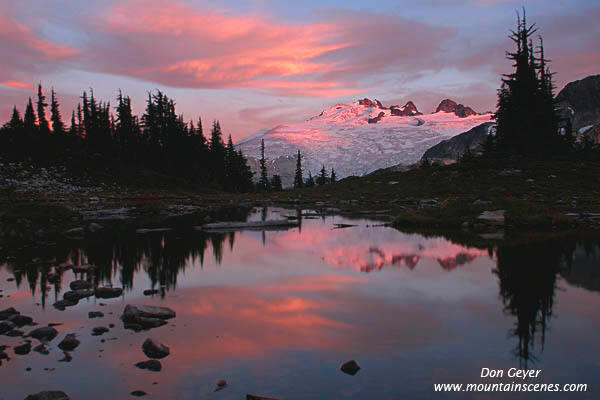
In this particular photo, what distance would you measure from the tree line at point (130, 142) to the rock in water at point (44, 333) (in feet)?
238

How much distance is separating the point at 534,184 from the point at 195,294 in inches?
1269

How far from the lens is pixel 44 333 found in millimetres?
6703

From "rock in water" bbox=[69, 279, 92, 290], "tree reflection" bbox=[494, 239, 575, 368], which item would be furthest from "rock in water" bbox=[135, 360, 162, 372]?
"rock in water" bbox=[69, 279, 92, 290]

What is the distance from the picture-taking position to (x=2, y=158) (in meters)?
66.7

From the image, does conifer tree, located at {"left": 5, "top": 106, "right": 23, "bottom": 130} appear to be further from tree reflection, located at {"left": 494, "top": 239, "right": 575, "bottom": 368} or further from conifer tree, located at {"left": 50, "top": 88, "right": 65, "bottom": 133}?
tree reflection, located at {"left": 494, "top": 239, "right": 575, "bottom": 368}

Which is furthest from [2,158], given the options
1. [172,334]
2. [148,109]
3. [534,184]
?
[172,334]

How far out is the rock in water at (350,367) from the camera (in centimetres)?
527

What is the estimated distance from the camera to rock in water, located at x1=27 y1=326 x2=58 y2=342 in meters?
6.62

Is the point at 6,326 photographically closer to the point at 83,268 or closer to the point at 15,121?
the point at 83,268

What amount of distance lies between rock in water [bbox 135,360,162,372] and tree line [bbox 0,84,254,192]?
74.5 m

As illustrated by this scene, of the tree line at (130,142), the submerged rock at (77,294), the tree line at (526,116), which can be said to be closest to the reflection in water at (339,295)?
the submerged rock at (77,294)

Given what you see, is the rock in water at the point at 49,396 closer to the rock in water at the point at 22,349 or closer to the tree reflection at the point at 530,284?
the rock in water at the point at 22,349

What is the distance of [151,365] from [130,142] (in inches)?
3694

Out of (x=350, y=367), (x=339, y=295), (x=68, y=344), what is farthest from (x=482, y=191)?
(x=68, y=344)
